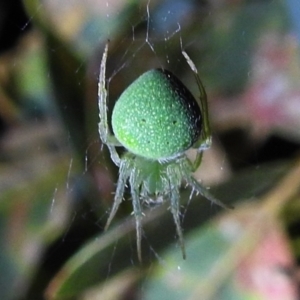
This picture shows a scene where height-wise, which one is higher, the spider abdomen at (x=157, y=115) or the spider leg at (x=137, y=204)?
the spider abdomen at (x=157, y=115)

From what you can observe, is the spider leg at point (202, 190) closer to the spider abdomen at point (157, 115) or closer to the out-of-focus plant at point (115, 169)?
the out-of-focus plant at point (115, 169)

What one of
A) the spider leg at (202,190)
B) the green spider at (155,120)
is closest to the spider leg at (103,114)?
the green spider at (155,120)

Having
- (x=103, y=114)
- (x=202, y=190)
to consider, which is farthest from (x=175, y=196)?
(x=103, y=114)

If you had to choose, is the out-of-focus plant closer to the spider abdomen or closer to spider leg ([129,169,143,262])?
spider leg ([129,169,143,262])

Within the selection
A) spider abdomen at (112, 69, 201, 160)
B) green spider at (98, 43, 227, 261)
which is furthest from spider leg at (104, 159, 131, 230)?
spider abdomen at (112, 69, 201, 160)

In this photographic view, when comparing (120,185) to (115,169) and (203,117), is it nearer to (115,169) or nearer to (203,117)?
(115,169)
